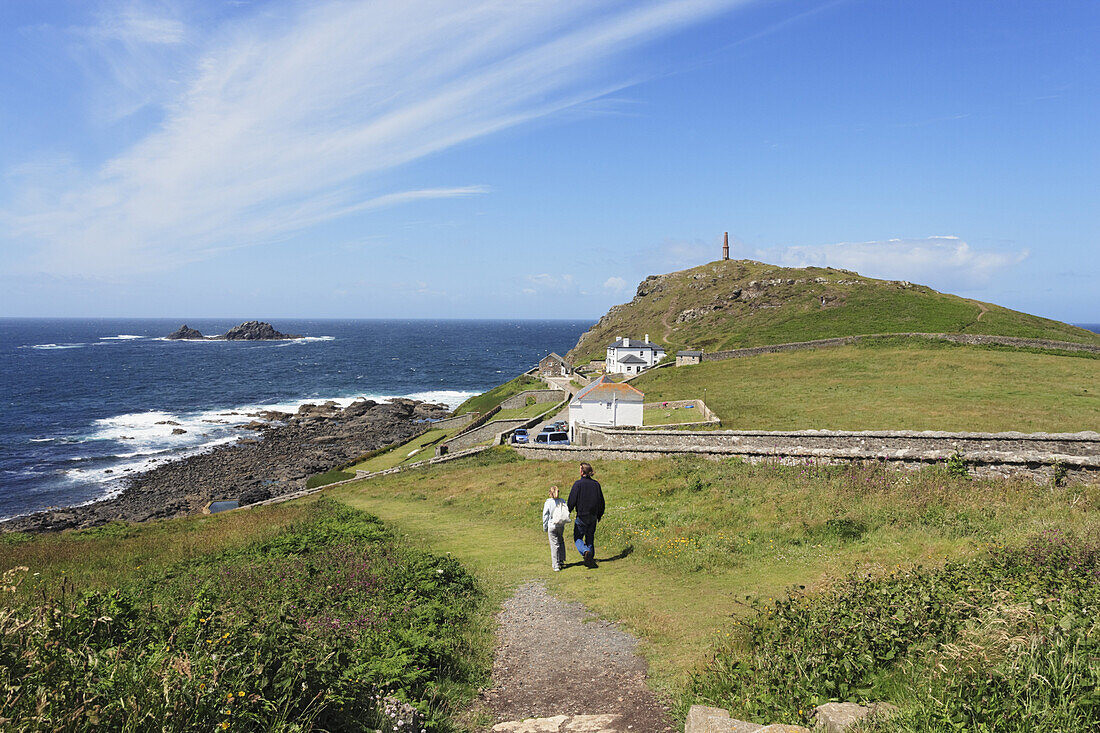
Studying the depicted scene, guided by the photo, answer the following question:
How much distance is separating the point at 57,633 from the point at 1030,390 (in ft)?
146

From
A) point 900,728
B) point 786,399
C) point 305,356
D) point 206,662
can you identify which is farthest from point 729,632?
point 305,356

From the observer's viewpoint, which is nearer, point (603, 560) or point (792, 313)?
point (603, 560)

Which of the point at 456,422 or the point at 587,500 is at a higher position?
the point at 587,500

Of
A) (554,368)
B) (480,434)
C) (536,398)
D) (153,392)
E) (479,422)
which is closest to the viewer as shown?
(480,434)

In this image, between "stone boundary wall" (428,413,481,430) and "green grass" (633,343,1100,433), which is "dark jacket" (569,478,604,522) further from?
"stone boundary wall" (428,413,481,430)

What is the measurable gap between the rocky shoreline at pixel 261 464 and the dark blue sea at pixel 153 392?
3.37m

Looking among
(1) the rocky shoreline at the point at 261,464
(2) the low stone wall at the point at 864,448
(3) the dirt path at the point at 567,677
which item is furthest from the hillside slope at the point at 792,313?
(3) the dirt path at the point at 567,677

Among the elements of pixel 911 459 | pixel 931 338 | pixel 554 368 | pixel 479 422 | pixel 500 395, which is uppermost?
pixel 931 338

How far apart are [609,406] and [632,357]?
35.8 meters

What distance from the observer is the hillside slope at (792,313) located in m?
63.8

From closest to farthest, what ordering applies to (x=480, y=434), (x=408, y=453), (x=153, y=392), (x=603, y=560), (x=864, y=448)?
(x=603, y=560) < (x=864, y=448) < (x=480, y=434) < (x=408, y=453) < (x=153, y=392)

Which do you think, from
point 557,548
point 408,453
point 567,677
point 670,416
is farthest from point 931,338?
point 567,677

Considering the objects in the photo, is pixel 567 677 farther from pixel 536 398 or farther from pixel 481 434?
pixel 536 398

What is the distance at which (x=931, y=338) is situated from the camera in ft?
179
